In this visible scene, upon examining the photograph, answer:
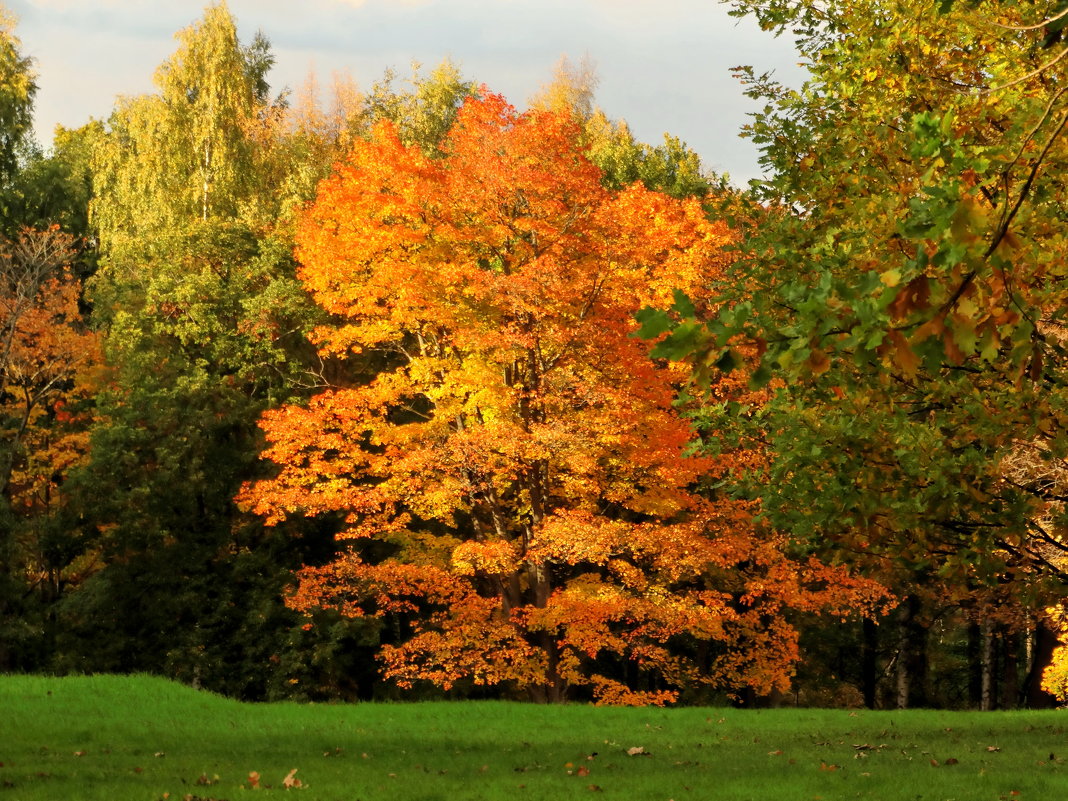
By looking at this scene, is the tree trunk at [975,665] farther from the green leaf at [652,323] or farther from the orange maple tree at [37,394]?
the green leaf at [652,323]

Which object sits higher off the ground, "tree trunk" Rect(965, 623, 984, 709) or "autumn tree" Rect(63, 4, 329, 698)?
"autumn tree" Rect(63, 4, 329, 698)

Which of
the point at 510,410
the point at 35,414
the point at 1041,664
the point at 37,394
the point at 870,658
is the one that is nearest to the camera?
the point at 510,410

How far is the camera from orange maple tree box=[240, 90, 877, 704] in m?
20.7

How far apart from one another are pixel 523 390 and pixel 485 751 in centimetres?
931

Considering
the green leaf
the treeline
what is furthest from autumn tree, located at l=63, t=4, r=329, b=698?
the green leaf

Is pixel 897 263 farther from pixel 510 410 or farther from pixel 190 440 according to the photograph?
pixel 190 440

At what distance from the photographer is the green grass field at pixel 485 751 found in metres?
9.99

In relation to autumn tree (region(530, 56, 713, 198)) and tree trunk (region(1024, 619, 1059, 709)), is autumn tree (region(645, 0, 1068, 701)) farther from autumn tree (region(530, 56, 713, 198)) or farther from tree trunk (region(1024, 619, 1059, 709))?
tree trunk (region(1024, 619, 1059, 709))

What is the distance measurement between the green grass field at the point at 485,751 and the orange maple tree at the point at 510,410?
2.88 meters

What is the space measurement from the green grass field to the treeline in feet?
6.92

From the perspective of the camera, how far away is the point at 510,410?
72.0 feet

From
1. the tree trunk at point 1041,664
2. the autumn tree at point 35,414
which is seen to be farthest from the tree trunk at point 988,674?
the autumn tree at point 35,414

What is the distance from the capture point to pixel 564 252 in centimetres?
2153

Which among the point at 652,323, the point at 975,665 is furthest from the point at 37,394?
the point at 975,665
